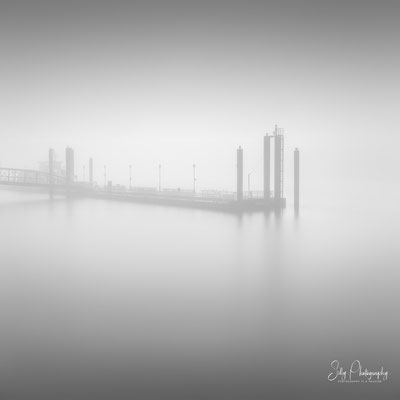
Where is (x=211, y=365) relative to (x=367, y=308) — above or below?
below

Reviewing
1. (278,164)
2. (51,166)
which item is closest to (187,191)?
(278,164)

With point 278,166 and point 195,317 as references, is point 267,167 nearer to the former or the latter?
point 278,166

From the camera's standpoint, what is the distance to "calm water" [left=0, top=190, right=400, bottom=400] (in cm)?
392

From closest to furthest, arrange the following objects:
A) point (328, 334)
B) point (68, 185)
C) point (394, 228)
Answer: point (328, 334), point (394, 228), point (68, 185)

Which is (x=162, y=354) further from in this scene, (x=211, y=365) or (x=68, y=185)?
(x=68, y=185)

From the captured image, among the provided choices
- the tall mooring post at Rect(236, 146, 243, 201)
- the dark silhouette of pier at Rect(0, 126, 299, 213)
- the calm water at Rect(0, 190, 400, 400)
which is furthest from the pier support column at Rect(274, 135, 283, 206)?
the calm water at Rect(0, 190, 400, 400)

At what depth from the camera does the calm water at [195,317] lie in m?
3.92

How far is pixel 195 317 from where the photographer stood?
15.6 feet

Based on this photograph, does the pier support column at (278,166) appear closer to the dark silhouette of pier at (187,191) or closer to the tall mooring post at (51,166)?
the dark silhouette of pier at (187,191)

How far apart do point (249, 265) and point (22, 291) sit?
3.61m

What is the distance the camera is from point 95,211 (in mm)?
13336

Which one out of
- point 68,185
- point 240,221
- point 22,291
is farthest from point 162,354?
point 68,185

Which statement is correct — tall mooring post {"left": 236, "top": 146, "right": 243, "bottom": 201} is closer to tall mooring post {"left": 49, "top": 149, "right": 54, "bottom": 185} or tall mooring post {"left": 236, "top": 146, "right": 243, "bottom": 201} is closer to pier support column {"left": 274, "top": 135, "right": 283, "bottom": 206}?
pier support column {"left": 274, "top": 135, "right": 283, "bottom": 206}

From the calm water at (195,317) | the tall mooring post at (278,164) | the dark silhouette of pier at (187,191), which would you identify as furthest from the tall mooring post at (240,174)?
the calm water at (195,317)
